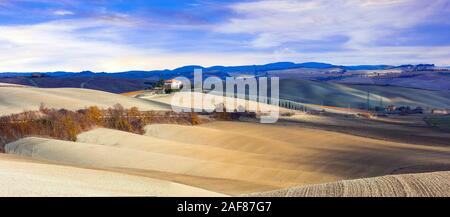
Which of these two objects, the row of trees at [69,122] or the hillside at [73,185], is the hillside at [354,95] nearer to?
the row of trees at [69,122]

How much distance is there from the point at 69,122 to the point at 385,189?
35.5 m

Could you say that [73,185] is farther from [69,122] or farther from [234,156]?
[69,122]

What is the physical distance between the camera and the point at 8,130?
46.7 metres

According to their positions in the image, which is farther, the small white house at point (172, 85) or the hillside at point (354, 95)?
the hillside at point (354, 95)

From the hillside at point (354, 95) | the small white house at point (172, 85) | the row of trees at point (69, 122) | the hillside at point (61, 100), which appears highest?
the small white house at point (172, 85)

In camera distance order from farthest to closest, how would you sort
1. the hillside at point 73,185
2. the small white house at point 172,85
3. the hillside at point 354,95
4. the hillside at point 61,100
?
the hillside at point 354,95
the small white house at point 172,85
the hillside at point 61,100
the hillside at point 73,185

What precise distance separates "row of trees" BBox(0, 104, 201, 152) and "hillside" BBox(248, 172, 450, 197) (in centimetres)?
2989

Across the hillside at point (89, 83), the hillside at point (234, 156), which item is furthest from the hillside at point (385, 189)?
the hillside at point (89, 83)

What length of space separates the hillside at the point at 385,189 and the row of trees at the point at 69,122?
29.9m

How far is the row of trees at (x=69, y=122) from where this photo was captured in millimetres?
46812

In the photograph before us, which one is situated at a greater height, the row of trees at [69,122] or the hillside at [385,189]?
the hillside at [385,189]

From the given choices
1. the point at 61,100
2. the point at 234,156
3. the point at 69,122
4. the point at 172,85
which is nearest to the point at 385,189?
the point at 234,156

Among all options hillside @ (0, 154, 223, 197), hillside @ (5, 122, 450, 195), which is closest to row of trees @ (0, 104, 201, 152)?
hillside @ (5, 122, 450, 195)
